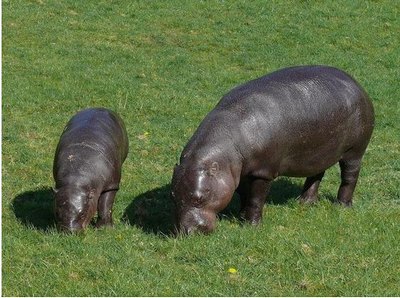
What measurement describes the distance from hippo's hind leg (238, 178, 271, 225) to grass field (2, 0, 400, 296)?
0.16 meters

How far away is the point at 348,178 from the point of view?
922 cm

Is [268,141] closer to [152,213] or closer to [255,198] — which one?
[255,198]

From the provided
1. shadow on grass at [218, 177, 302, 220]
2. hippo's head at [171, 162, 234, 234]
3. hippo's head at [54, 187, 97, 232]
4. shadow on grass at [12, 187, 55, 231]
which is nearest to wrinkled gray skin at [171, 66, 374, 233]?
hippo's head at [171, 162, 234, 234]

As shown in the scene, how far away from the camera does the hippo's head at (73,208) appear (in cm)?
789

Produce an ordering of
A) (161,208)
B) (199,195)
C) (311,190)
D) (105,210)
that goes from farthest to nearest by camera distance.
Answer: (311,190) < (161,208) < (105,210) < (199,195)

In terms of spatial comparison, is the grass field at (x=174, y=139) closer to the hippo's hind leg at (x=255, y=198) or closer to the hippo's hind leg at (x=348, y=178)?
the hippo's hind leg at (x=255, y=198)

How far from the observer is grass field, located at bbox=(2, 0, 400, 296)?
267 inches

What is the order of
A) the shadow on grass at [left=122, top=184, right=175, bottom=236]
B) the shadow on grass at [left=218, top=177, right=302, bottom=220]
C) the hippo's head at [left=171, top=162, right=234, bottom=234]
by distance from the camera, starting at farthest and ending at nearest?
the shadow on grass at [left=218, top=177, right=302, bottom=220] < the shadow on grass at [left=122, top=184, right=175, bottom=236] < the hippo's head at [left=171, top=162, right=234, bottom=234]

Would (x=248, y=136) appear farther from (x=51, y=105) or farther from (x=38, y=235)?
(x=51, y=105)

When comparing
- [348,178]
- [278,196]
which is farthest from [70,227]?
[348,178]

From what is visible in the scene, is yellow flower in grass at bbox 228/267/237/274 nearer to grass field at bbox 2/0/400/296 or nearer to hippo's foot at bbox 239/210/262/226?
grass field at bbox 2/0/400/296

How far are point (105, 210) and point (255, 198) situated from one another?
158 cm

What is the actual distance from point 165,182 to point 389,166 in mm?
3283

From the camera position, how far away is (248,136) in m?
7.88
